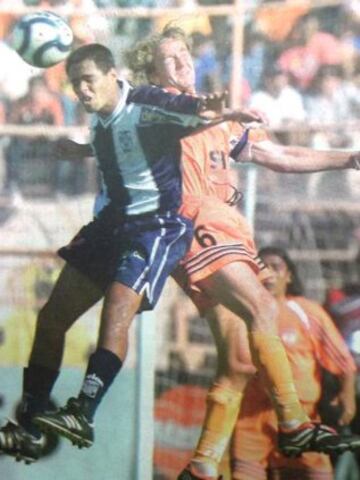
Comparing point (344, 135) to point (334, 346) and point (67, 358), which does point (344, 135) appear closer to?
point (334, 346)

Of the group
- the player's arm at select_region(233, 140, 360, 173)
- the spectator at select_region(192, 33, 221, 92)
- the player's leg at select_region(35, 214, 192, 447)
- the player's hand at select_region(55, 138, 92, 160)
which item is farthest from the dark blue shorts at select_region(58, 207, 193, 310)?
the spectator at select_region(192, 33, 221, 92)

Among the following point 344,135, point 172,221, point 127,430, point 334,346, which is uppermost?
point 344,135

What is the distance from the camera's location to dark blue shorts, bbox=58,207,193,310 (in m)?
3.99

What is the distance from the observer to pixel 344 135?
3908 millimetres

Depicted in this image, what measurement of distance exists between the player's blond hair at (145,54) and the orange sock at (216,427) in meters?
0.94

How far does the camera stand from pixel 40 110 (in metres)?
4.09

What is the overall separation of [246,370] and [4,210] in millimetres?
878

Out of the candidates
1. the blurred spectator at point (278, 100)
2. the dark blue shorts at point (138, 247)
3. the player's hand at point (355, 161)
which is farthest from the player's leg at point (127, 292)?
the player's hand at point (355, 161)

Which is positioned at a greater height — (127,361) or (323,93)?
(323,93)

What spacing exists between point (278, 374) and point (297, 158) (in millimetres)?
629

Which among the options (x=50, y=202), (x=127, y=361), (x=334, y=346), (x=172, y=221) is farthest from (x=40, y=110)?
(x=334, y=346)

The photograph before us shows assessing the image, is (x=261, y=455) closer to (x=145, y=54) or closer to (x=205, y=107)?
(x=205, y=107)

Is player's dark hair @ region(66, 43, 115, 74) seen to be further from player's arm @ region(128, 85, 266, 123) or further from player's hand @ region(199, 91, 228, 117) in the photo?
player's hand @ region(199, 91, 228, 117)

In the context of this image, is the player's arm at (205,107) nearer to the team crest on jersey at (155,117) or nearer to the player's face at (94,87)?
the team crest on jersey at (155,117)
